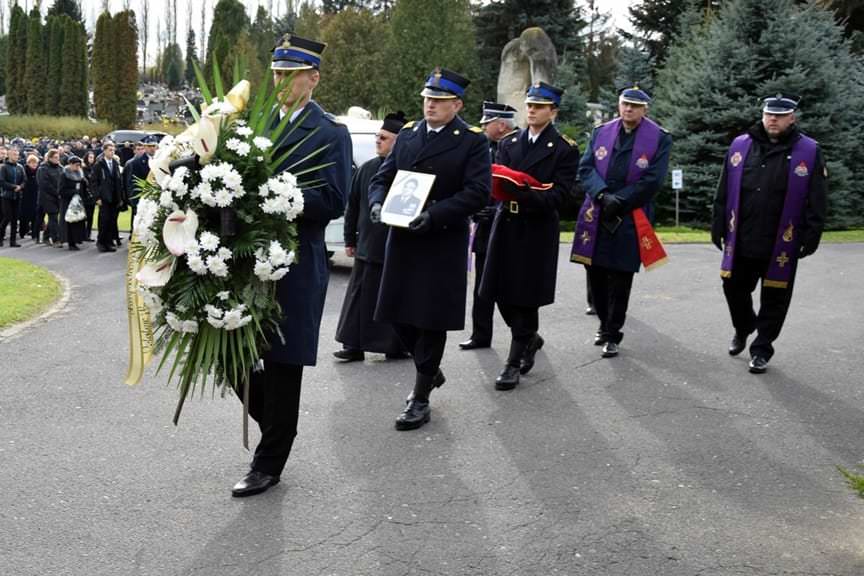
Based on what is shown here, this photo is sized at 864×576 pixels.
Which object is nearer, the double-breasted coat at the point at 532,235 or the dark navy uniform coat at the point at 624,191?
the double-breasted coat at the point at 532,235

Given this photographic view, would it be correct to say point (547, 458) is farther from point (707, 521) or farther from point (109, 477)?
point (109, 477)

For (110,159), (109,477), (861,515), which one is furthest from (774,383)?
(110,159)

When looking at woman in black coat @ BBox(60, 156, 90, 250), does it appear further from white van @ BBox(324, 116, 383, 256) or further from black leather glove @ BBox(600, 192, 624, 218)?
black leather glove @ BBox(600, 192, 624, 218)

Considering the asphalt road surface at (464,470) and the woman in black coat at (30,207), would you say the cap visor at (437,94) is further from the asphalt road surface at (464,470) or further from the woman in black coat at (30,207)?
the woman in black coat at (30,207)

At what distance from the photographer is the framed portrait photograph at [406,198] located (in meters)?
6.11

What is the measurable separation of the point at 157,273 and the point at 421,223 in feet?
6.01

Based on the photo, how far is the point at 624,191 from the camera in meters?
8.47

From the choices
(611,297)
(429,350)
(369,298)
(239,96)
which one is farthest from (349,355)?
(239,96)

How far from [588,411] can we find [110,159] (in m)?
13.8

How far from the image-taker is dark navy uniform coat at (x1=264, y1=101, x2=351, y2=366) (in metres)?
5.07

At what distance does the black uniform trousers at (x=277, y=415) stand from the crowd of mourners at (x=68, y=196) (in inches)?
508

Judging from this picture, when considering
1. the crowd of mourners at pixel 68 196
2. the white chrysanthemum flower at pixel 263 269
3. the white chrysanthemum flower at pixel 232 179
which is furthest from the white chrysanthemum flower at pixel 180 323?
the crowd of mourners at pixel 68 196

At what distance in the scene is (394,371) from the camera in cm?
795

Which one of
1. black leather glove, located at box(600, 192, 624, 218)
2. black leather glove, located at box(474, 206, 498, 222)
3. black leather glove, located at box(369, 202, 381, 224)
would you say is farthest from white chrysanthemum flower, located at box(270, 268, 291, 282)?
black leather glove, located at box(600, 192, 624, 218)
